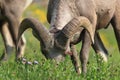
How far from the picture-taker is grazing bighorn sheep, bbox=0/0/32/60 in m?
13.1

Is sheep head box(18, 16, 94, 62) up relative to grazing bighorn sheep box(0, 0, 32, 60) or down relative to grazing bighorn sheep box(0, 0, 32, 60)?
up

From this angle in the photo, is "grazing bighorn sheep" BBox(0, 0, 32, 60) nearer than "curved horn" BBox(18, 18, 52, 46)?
No

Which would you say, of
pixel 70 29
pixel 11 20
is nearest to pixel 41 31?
pixel 70 29

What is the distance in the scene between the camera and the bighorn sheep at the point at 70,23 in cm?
1048

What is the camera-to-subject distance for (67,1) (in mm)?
11477

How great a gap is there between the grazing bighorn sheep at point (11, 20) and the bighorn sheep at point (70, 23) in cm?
153

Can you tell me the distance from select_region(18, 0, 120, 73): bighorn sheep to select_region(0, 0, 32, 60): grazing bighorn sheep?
1533 millimetres

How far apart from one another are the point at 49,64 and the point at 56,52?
1.60m

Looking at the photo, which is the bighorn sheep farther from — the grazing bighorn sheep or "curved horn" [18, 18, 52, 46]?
the grazing bighorn sheep

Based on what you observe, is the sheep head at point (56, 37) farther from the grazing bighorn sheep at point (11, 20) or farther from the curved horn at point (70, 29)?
the grazing bighorn sheep at point (11, 20)

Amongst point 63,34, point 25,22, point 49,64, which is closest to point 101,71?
point 49,64

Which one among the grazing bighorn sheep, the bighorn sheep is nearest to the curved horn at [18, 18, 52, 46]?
the bighorn sheep

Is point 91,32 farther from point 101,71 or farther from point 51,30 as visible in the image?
point 101,71

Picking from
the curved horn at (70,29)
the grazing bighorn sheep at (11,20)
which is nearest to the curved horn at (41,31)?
the curved horn at (70,29)
